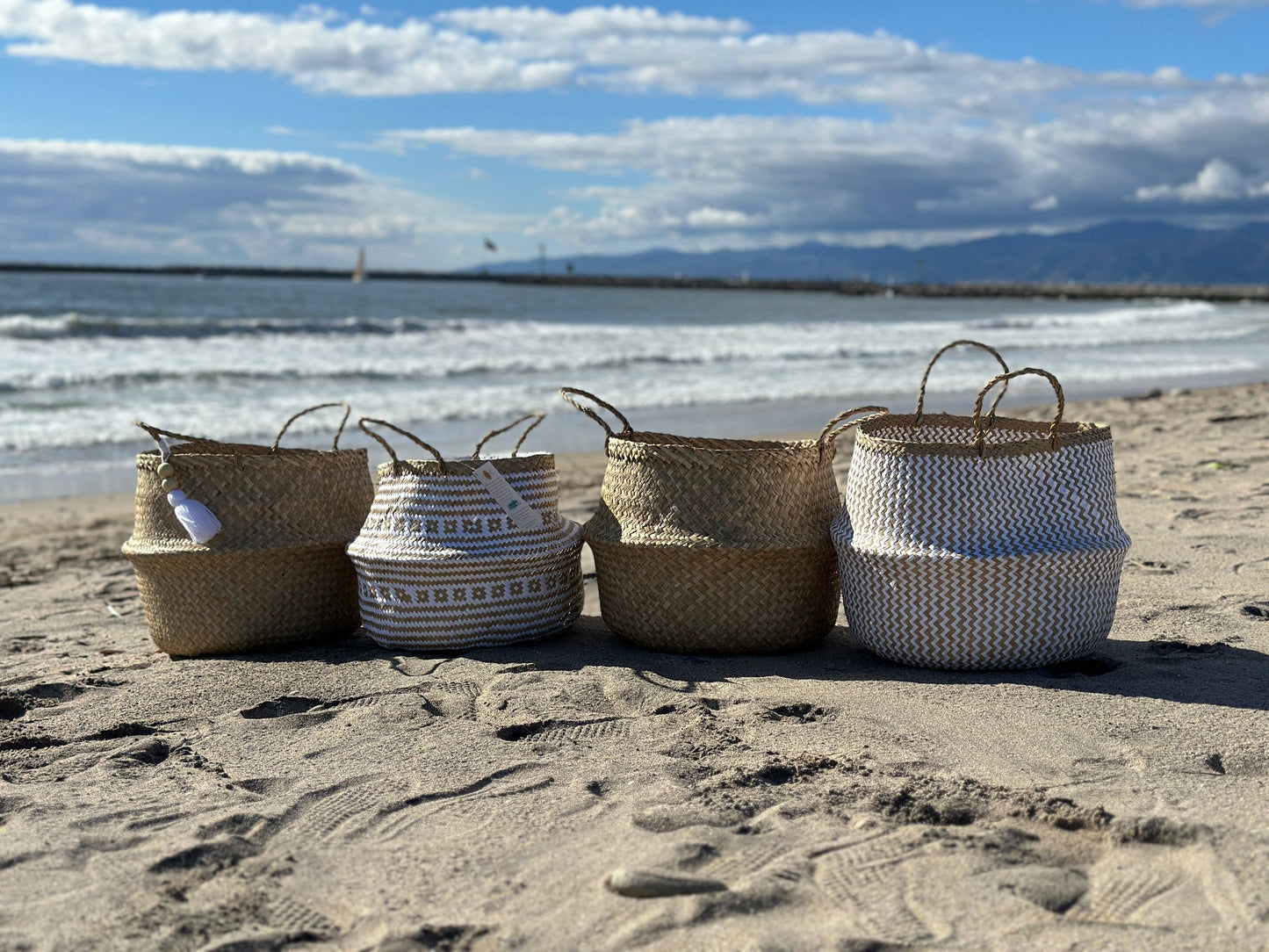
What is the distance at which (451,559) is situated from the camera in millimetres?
3473

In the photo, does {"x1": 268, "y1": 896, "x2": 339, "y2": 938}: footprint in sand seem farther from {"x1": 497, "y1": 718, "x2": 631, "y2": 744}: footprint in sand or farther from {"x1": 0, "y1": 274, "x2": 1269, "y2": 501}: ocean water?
{"x1": 0, "y1": 274, "x2": 1269, "y2": 501}: ocean water

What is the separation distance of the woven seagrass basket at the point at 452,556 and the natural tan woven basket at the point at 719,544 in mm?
251

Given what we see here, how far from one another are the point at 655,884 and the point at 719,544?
1.44 metres

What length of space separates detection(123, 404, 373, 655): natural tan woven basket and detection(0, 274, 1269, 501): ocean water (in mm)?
4716

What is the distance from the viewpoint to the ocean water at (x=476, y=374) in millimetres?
10328

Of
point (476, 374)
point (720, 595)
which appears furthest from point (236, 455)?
point (476, 374)

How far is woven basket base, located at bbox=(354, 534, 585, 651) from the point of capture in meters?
3.51

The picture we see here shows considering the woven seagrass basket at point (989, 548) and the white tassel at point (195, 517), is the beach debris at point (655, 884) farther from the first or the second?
the white tassel at point (195, 517)

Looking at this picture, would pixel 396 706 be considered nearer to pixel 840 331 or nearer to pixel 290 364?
pixel 290 364

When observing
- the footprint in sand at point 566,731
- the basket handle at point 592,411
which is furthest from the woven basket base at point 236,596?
the footprint in sand at point 566,731

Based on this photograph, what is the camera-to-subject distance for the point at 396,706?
308 centimetres

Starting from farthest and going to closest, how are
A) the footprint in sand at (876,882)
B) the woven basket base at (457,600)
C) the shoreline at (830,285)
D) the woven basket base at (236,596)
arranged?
the shoreline at (830,285) → the woven basket base at (236,596) → the woven basket base at (457,600) → the footprint in sand at (876,882)

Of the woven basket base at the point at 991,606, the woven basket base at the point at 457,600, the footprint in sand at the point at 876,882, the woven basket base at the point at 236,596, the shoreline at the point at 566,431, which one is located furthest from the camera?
the shoreline at the point at 566,431

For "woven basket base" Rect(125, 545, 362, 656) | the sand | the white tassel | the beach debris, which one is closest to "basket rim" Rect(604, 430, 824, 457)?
the sand
